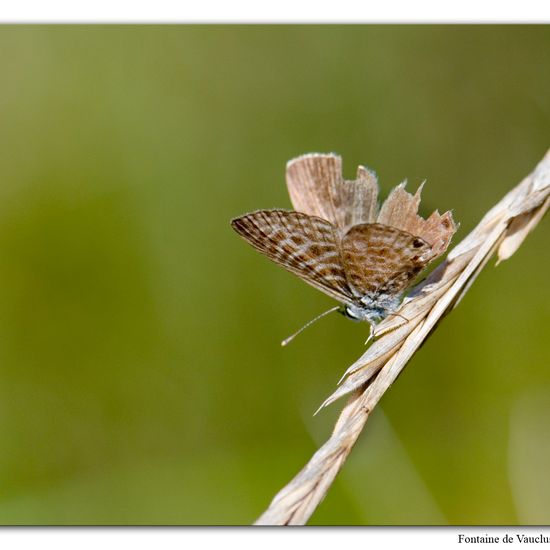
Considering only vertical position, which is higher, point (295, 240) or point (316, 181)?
point (316, 181)

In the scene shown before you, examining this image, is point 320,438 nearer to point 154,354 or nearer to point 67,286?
point 154,354

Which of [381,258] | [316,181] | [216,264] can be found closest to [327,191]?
[316,181]

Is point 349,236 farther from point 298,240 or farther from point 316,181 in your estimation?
point 316,181

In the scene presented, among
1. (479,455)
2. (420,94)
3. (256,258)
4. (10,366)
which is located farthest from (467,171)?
(10,366)

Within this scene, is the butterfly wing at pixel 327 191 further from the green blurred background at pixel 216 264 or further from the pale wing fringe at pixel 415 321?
the green blurred background at pixel 216 264
